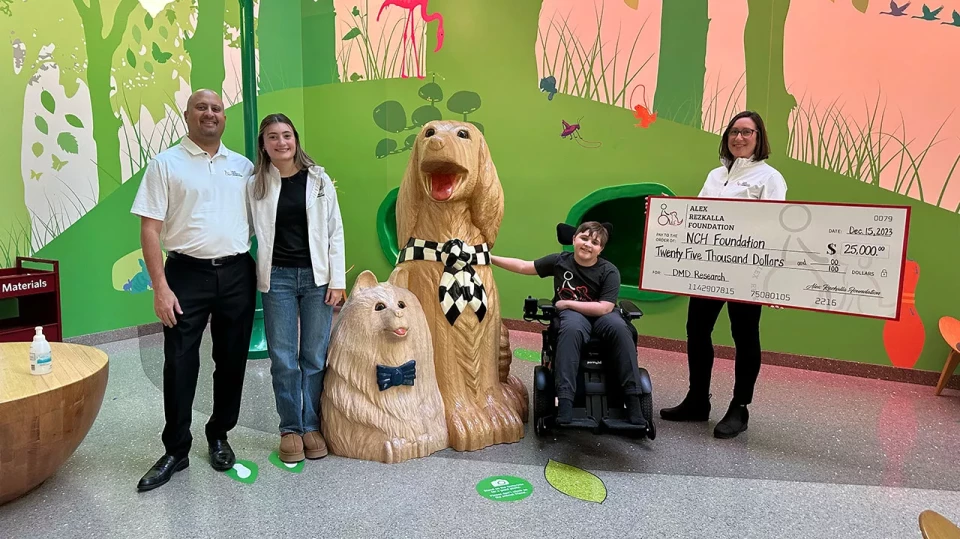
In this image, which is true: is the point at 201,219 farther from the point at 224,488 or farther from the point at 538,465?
the point at 538,465

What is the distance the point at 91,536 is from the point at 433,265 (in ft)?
A: 5.25

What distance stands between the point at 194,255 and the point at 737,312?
2473mm

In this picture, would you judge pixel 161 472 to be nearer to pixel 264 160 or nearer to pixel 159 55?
pixel 264 160

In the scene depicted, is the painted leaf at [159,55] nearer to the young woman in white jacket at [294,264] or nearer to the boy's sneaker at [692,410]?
the young woman in white jacket at [294,264]

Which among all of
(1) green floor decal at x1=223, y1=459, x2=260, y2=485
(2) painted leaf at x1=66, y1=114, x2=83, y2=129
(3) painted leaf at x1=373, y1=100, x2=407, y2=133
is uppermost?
(3) painted leaf at x1=373, y1=100, x2=407, y2=133

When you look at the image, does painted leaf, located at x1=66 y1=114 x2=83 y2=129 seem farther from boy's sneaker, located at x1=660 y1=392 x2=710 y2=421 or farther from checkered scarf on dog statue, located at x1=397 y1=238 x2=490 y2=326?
boy's sneaker, located at x1=660 y1=392 x2=710 y2=421

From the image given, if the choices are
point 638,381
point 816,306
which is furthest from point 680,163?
point 638,381

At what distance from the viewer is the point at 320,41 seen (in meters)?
5.19

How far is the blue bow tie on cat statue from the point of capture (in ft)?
7.79

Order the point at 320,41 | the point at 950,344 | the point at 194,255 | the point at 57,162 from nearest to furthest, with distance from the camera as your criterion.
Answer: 1. the point at 194,255
2. the point at 950,344
3. the point at 57,162
4. the point at 320,41

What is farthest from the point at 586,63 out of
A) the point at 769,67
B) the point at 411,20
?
the point at 411,20

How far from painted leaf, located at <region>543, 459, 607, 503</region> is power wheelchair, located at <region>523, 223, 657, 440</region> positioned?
173 millimetres

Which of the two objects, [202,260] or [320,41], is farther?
[320,41]

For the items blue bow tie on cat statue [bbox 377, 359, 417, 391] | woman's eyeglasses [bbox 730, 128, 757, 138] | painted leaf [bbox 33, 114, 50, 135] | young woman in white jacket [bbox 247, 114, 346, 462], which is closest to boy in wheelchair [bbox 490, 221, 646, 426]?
blue bow tie on cat statue [bbox 377, 359, 417, 391]
